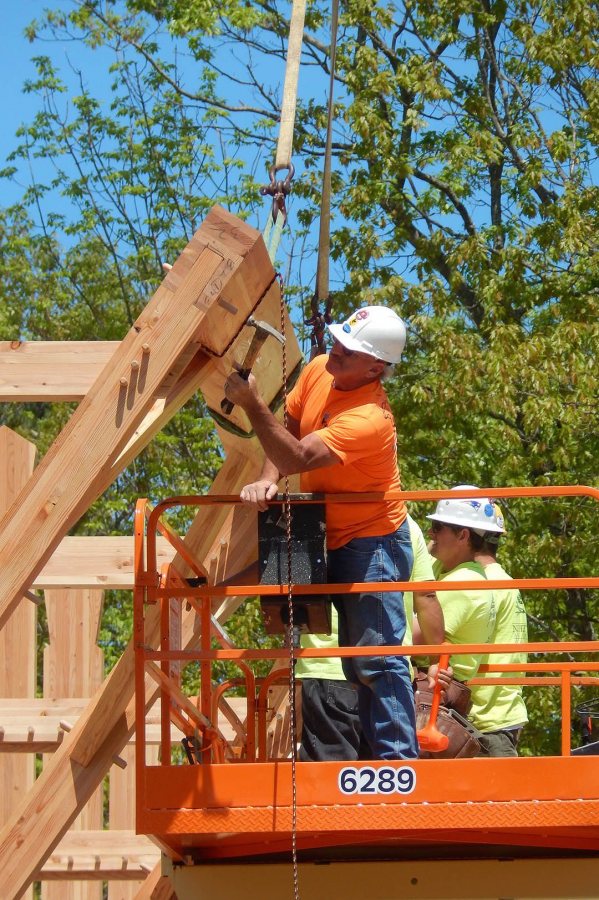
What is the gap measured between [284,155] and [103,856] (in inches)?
257

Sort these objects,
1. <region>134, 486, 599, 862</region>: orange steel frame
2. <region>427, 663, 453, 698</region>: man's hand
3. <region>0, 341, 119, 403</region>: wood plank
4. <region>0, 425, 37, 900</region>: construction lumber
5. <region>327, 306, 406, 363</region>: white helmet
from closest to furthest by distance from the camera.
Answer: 1. <region>134, 486, 599, 862</region>: orange steel frame
2. <region>327, 306, 406, 363</region>: white helmet
3. <region>427, 663, 453, 698</region>: man's hand
4. <region>0, 341, 119, 403</region>: wood plank
5. <region>0, 425, 37, 900</region>: construction lumber

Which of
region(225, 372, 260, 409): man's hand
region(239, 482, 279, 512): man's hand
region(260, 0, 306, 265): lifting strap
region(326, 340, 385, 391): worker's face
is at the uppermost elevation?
region(260, 0, 306, 265): lifting strap

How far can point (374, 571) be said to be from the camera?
18.4 ft

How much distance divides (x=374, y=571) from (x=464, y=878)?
1.24 m

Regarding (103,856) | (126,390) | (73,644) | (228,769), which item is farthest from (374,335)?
(103,856)

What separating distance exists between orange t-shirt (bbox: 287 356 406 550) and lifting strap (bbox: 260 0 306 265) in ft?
2.37

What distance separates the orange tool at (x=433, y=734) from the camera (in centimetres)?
577

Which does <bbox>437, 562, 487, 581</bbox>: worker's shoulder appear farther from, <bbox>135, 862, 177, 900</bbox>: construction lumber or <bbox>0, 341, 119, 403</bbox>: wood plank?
<bbox>135, 862, 177, 900</bbox>: construction lumber

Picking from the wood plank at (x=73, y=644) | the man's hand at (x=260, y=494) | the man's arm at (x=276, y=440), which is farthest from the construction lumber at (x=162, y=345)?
the wood plank at (x=73, y=644)

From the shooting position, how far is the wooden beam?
10523 millimetres

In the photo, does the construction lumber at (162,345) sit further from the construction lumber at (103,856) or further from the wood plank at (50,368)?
the construction lumber at (103,856)

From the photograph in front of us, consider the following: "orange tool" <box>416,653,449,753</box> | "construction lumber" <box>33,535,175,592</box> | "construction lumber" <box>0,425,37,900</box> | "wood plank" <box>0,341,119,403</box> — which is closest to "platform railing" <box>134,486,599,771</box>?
"orange tool" <box>416,653,449,753</box>

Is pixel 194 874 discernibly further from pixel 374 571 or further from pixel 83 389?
pixel 83 389

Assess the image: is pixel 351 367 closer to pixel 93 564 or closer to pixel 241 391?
pixel 241 391
